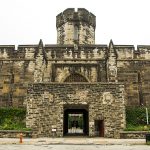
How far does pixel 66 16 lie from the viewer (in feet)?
103

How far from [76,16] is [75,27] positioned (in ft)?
3.57

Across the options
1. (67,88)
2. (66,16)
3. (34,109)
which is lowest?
(34,109)

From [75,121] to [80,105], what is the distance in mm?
25356

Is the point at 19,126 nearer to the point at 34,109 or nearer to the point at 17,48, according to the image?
the point at 34,109

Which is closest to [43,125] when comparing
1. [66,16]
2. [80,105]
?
[80,105]

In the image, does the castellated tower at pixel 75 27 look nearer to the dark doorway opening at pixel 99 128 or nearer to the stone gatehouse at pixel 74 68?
the stone gatehouse at pixel 74 68

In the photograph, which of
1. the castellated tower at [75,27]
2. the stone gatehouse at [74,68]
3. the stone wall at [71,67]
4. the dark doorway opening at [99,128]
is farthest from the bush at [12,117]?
the castellated tower at [75,27]

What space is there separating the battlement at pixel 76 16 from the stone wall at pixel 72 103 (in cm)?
1133

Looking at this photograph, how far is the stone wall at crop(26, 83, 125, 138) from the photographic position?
20781mm

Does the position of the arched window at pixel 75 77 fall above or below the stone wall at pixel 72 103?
above

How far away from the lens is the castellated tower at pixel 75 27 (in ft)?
100

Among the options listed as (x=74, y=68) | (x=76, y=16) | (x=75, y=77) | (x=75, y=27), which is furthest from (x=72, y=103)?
(x=76, y=16)

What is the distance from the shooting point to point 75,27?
31.0m

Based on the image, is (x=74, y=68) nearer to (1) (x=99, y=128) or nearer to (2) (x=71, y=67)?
(2) (x=71, y=67)
